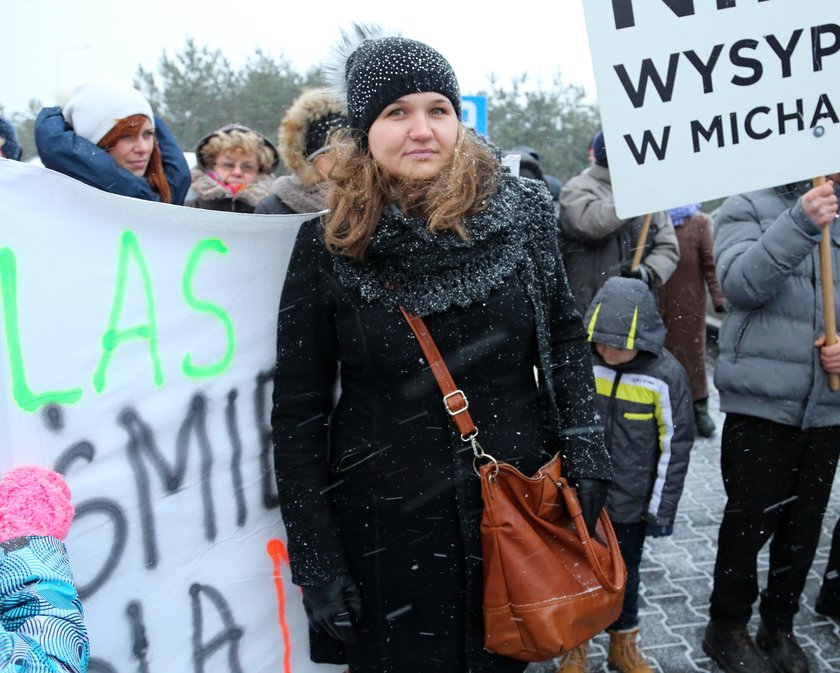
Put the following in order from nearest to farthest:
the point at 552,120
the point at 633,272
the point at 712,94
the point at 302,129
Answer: the point at 712,94 → the point at 302,129 → the point at 633,272 → the point at 552,120

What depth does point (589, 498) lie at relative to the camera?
227 cm

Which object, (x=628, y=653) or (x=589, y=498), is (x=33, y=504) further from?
(x=628, y=653)

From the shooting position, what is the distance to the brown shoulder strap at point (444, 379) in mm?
2080

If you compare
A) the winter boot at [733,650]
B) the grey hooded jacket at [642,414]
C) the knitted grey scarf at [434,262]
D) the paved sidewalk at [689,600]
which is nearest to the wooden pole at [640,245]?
the paved sidewalk at [689,600]

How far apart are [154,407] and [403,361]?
0.64 metres

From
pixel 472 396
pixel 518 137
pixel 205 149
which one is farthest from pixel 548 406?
pixel 518 137

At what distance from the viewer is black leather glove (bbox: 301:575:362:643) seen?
6.95 ft

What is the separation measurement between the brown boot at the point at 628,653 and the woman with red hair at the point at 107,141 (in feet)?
7.57

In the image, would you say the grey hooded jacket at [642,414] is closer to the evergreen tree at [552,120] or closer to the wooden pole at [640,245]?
the wooden pole at [640,245]

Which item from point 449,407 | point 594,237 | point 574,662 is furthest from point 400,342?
point 594,237

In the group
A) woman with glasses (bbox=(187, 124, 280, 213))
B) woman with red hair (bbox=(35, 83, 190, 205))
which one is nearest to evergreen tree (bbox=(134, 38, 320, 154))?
woman with glasses (bbox=(187, 124, 280, 213))

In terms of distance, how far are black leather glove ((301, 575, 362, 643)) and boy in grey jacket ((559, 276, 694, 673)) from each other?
4.30 feet

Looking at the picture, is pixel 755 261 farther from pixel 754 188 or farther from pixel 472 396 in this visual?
pixel 472 396

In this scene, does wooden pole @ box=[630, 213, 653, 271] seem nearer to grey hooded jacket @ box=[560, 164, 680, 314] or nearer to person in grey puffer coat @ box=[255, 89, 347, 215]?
grey hooded jacket @ box=[560, 164, 680, 314]
